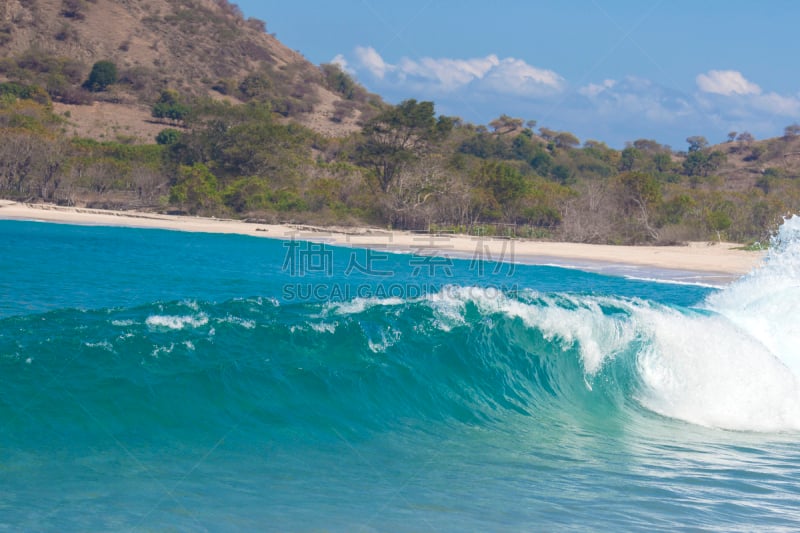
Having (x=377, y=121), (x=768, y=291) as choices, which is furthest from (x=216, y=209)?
(x=768, y=291)

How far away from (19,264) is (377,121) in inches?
1046

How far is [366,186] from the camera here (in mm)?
39375

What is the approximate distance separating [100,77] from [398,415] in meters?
69.4

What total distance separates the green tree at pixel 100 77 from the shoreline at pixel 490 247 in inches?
1497

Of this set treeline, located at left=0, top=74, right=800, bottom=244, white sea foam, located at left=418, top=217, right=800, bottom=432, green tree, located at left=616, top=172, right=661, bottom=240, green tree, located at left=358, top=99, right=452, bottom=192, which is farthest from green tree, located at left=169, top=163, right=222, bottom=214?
white sea foam, located at left=418, top=217, right=800, bottom=432

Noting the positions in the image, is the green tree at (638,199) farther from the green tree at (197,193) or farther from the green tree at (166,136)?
the green tree at (166,136)

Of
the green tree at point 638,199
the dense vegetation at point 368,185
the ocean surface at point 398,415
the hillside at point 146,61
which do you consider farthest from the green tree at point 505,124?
the ocean surface at point 398,415

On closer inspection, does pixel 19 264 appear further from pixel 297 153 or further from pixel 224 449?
pixel 297 153

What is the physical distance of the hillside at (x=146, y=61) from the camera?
6631cm

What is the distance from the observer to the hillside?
66.3 meters

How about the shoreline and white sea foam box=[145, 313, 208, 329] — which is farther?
the shoreline

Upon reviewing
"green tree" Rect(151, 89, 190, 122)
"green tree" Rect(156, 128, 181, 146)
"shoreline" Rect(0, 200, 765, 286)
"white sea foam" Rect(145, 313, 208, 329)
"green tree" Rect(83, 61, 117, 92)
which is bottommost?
"white sea foam" Rect(145, 313, 208, 329)

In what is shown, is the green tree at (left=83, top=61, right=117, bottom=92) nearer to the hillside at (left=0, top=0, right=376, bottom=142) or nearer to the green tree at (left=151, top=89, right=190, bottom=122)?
the hillside at (left=0, top=0, right=376, bottom=142)

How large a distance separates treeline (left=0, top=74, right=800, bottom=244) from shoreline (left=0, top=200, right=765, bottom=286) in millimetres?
1727
